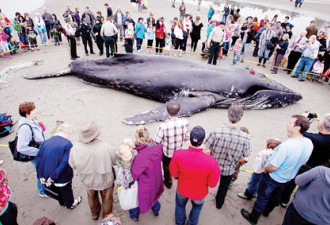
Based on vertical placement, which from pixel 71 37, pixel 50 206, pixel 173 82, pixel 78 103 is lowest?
pixel 50 206

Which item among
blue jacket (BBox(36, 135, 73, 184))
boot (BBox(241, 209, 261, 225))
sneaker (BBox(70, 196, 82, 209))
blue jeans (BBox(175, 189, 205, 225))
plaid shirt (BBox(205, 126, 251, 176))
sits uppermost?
plaid shirt (BBox(205, 126, 251, 176))

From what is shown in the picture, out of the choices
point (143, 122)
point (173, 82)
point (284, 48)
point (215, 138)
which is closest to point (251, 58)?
point (284, 48)

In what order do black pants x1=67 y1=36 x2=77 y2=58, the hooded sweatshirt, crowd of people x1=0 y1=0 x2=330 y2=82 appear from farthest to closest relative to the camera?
black pants x1=67 y1=36 x2=77 y2=58 < crowd of people x1=0 y1=0 x2=330 y2=82 < the hooded sweatshirt

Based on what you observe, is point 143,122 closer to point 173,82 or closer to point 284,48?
point 173,82

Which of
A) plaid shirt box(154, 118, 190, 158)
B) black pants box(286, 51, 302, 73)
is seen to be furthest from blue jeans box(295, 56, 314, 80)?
plaid shirt box(154, 118, 190, 158)

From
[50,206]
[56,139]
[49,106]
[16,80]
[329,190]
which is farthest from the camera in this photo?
[16,80]

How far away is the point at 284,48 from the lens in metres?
12.4

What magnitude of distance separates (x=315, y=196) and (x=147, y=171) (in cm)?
251

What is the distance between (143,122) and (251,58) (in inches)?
442

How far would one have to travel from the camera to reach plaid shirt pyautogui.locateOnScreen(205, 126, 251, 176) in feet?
12.4

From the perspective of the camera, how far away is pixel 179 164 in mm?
3418

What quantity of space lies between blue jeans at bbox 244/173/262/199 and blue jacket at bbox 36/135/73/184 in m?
3.75

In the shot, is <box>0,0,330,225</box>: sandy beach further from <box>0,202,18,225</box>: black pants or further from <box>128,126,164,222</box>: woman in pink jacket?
<box>0,202,18,225</box>: black pants

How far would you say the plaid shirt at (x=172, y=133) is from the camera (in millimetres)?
4246
